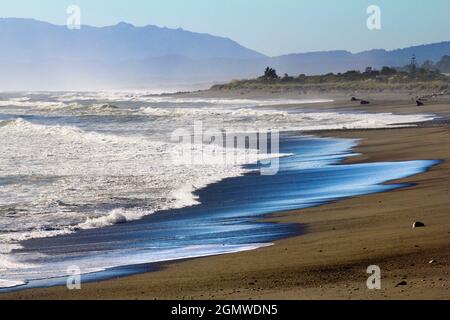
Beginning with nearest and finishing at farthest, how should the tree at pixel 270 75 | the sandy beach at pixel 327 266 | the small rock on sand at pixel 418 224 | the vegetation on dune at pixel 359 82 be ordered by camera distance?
1. the sandy beach at pixel 327 266
2. the small rock on sand at pixel 418 224
3. the vegetation on dune at pixel 359 82
4. the tree at pixel 270 75

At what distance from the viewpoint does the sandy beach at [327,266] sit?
7.38 meters

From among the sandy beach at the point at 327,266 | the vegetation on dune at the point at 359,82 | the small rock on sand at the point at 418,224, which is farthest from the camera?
the vegetation on dune at the point at 359,82

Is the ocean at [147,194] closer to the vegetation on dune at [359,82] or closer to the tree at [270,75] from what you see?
the vegetation on dune at [359,82]

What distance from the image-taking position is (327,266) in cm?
835

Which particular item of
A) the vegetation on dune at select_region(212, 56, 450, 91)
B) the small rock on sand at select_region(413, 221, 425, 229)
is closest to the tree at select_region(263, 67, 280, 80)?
the vegetation on dune at select_region(212, 56, 450, 91)

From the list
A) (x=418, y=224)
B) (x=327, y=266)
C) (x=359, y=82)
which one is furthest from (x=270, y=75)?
(x=327, y=266)

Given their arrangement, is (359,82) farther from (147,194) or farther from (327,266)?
(327,266)

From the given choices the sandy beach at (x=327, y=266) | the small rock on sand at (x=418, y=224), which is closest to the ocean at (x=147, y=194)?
the sandy beach at (x=327, y=266)

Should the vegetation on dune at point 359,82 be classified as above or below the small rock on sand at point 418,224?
above

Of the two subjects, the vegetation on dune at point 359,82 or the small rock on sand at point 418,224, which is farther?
the vegetation on dune at point 359,82

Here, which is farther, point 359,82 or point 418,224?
point 359,82

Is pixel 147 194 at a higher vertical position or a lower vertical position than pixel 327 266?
lower

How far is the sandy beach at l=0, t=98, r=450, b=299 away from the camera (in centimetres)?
738
